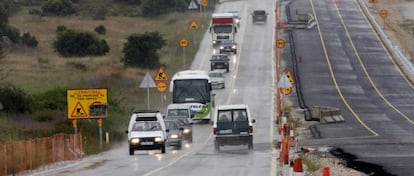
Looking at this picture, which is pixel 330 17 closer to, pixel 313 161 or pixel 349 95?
pixel 349 95

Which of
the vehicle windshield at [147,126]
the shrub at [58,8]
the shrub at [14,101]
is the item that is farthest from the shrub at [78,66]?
the shrub at [58,8]

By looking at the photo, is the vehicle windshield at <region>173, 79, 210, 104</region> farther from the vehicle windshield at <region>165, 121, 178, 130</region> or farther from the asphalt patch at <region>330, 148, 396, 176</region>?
the asphalt patch at <region>330, 148, 396, 176</region>

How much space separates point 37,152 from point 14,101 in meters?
15.4

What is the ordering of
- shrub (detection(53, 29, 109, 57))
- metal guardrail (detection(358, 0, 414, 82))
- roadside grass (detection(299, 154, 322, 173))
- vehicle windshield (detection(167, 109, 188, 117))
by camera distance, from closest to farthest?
roadside grass (detection(299, 154, 322, 173)) < vehicle windshield (detection(167, 109, 188, 117)) < metal guardrail (detection(358, 0, 414, 82)) < shrub (detection(53, 29, 109, 57))

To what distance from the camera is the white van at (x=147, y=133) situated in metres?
41.6

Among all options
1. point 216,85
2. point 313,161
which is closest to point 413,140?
point 313,161

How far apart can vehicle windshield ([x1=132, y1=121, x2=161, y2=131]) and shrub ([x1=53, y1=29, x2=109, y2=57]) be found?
177 ft

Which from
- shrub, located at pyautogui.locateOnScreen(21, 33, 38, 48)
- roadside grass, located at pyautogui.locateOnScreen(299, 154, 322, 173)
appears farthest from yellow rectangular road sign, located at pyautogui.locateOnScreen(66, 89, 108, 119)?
shrub, located at pyautogui.locateOnScreen(21, 33, 38, 48)

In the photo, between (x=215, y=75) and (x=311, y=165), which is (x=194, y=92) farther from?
(x=311, y=165)

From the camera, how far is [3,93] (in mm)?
50250

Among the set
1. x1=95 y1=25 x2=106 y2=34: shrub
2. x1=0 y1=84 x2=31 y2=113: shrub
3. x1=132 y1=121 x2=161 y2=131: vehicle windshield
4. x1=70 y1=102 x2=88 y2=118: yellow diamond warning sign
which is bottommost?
x1=132 y1=121 x2=161 y2=131: vehicle windshield

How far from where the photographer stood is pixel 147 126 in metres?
42.3

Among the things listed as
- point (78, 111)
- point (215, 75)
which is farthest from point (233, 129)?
point (215, 75)

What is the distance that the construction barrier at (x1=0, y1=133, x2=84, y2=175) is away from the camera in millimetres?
31984
